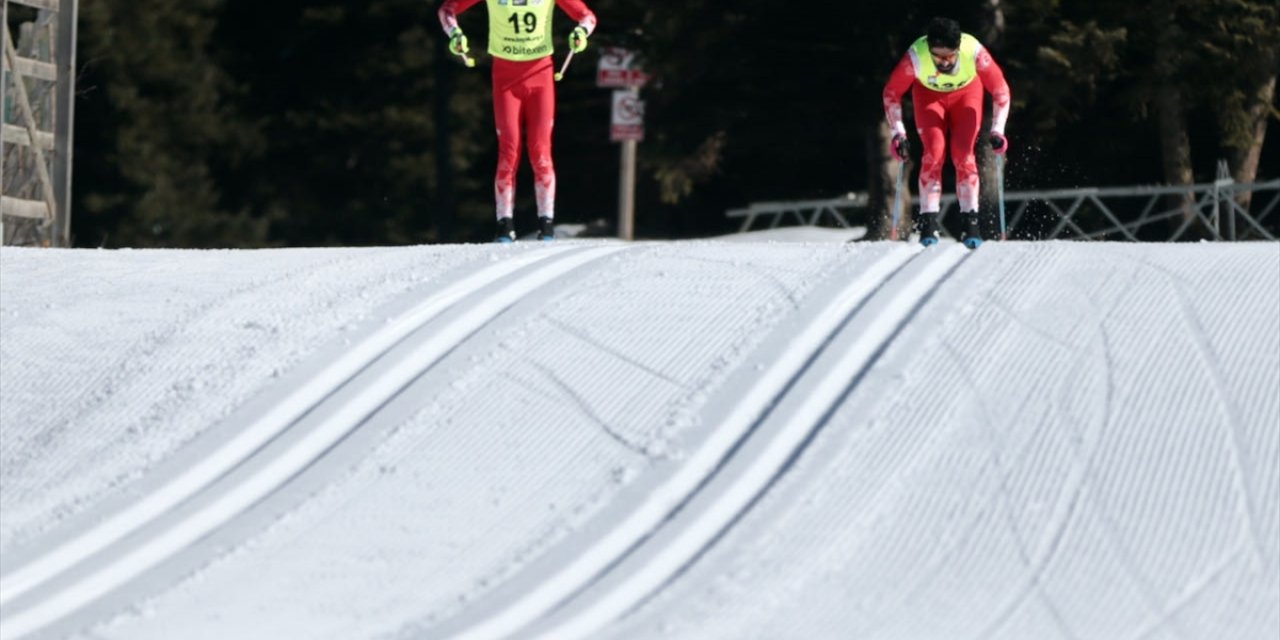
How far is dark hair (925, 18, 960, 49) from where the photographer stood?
14641mm

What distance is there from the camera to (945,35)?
14.6 metres

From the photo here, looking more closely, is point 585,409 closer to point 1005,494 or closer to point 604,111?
point 1005,494

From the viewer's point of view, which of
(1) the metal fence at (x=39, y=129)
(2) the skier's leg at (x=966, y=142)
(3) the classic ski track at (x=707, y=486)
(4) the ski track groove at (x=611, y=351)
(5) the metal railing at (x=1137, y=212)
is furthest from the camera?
(5) the metal railing at (x=1137, y=212)

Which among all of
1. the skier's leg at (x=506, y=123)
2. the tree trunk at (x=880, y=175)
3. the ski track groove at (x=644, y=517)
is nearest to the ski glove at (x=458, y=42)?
the skier's leg at (x=506, y=123)

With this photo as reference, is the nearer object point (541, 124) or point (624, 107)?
point (541, 124)

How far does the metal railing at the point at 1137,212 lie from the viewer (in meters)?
24.7

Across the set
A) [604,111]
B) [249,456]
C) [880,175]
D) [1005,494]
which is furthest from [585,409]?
[604,111]

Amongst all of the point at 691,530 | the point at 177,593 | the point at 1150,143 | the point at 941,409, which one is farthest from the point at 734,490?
the point at 1150,143

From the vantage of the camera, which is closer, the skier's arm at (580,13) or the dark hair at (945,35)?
the dark hair at (945,35)

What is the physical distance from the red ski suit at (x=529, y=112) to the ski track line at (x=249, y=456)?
2339 millimetres

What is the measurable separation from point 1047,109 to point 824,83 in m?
2.25

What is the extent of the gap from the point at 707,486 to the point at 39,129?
11130 mm

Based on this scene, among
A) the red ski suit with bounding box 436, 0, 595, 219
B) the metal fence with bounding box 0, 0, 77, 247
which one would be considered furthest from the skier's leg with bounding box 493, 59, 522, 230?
the metal fence with bounding box 0, 0, 77, 247

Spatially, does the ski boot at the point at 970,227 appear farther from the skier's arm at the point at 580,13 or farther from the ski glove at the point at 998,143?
the skier's arm at the point at 580,13
